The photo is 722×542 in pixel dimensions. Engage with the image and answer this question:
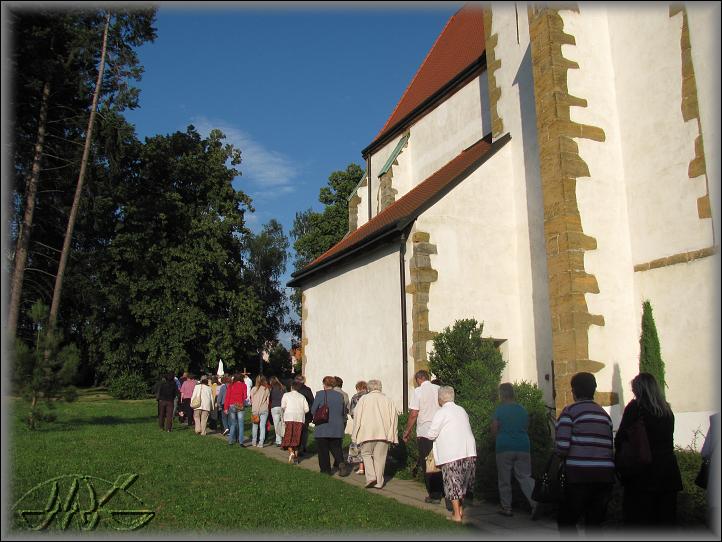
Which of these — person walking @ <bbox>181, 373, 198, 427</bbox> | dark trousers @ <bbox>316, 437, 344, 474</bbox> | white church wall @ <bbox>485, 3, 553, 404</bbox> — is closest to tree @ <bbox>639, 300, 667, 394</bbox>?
white church wall @ <bbox>485, 3, 553, 404</bbox>

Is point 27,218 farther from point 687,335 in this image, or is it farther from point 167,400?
point 687,335

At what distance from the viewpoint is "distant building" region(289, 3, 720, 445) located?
1075 centimetres

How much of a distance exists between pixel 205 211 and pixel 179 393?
17.5m

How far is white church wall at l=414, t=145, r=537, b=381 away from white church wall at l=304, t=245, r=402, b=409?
105 centimetres

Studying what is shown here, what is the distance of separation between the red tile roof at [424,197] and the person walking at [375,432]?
4.82 m

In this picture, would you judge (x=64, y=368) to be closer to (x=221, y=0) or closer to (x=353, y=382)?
(x=353, y=382)

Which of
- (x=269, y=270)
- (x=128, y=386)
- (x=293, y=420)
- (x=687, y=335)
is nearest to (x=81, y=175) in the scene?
(x=128, y=386)

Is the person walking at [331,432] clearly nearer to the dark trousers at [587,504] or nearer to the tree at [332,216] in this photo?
the dark trousers at [587,504]

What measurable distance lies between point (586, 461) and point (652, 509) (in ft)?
2.09

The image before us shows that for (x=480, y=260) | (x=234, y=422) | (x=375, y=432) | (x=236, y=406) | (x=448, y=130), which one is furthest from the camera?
(x=448, y=130)

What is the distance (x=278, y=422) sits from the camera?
14266 mm

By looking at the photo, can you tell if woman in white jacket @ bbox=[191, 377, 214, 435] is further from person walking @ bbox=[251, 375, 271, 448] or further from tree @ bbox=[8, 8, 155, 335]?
tree @ bbox=[8, 8, 155, 335]

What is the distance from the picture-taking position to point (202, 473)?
9812 millimetres

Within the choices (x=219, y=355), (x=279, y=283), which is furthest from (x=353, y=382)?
(x=279, y=283)
